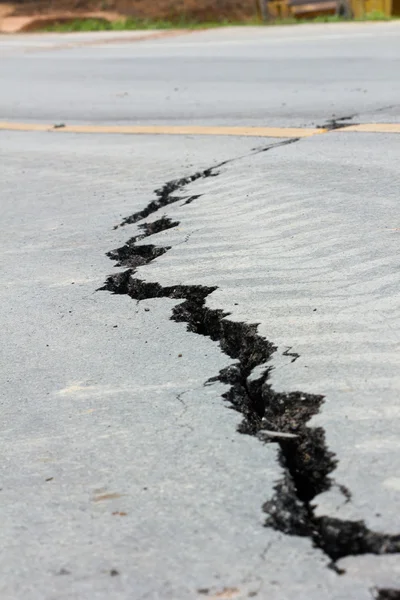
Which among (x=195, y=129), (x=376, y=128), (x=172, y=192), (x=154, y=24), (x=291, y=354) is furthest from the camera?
(x=154, y=24)

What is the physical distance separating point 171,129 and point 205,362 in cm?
540

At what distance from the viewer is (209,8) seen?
91.8 ft

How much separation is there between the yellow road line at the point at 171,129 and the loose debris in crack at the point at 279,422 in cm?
343

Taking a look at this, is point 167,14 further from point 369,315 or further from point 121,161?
point 369,315

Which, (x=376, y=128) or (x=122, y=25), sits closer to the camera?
(x=376, y=128)

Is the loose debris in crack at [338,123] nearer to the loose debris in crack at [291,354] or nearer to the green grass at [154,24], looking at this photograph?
the loose debris in crack at [291,354]

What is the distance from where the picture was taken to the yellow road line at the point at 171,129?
8.21 metres

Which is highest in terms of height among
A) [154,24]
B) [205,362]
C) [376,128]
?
[154,24]

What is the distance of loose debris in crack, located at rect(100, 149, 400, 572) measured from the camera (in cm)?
260

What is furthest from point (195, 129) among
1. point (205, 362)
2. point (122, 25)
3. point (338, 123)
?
point (122, 25)

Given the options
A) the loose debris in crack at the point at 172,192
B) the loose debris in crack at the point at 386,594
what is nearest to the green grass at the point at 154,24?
the loose debris in crack at the point at 172,192

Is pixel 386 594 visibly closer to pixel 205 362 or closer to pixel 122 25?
pixel 205 362

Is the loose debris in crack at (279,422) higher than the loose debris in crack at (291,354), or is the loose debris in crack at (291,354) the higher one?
the loose debris in crack at (291,354)

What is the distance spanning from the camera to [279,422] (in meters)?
3.27
